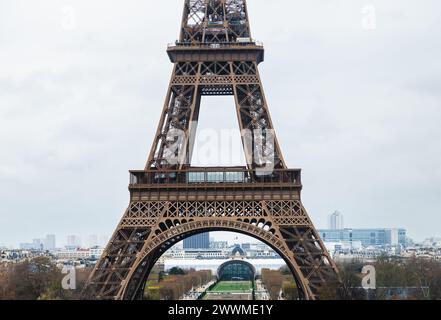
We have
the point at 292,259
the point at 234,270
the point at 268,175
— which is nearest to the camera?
the point at 292,259

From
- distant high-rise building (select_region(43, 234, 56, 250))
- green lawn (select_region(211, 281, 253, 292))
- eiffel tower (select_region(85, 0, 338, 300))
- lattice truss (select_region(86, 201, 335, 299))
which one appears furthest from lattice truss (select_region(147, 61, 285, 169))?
distant high-rise building (select_region(43, 234, 56, 250))

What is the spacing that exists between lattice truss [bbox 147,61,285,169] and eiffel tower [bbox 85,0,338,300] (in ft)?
0.22

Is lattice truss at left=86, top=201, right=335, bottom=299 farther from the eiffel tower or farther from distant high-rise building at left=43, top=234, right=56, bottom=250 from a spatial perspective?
distant high-rise building at left=43, top=234, right=56, bottom=250

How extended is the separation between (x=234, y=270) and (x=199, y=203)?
109 metres

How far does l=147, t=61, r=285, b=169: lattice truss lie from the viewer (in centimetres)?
4553

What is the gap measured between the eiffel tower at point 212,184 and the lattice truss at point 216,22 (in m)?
0.07

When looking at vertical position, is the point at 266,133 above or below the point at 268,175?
above

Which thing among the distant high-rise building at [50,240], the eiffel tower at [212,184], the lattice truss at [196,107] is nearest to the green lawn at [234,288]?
the distant high-rise building at [50,240]

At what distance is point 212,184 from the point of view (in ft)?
146

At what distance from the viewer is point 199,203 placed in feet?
145

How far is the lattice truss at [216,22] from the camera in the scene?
47719 millimetres

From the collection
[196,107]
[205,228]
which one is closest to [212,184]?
[205,228]
